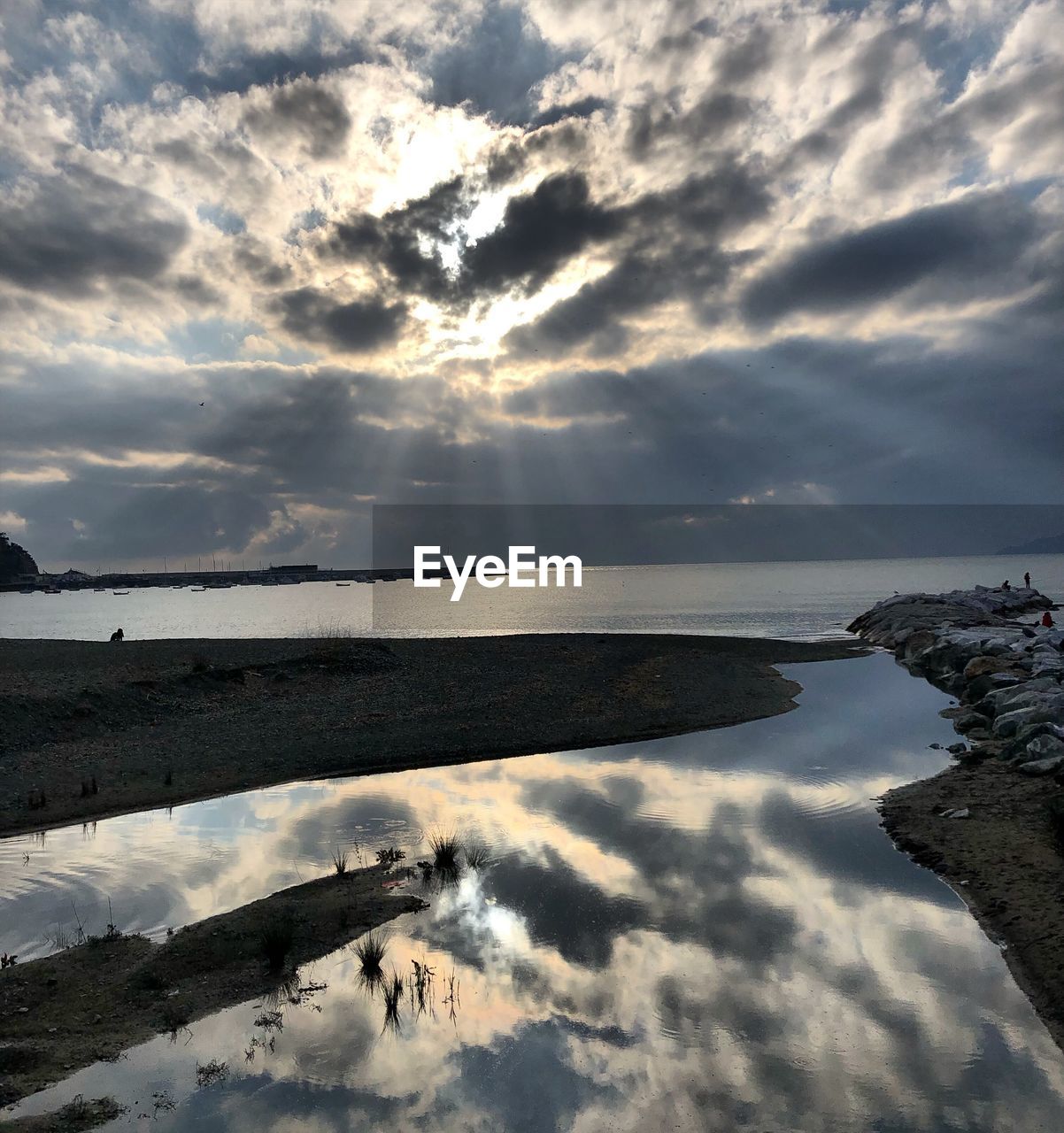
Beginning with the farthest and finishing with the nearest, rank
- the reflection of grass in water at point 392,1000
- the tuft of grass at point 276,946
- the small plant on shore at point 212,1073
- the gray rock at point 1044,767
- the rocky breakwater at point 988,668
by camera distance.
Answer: the rocky breakwater at point 988,668 → the gray rock at point 1044,767 → the tuft of grass at point 276,946 → the reflection of grass in water at point 392,1000 → the small plant on shore at point 212,1073

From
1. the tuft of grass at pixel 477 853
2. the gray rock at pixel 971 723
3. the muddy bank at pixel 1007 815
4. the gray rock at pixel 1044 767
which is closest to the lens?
the muddy bank at pixel 1007 815

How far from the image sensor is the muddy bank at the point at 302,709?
2030 cm

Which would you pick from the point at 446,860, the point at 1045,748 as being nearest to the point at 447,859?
the point at 446,860

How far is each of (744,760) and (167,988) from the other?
16.2 metres

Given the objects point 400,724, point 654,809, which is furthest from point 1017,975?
point 400,724

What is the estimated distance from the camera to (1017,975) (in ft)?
32.3

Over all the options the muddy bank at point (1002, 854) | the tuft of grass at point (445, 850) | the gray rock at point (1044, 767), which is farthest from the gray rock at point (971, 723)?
the tuft of grass at point (445, 850)

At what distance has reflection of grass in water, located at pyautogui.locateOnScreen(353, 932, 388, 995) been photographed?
979cm

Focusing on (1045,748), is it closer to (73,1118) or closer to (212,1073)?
(212,1073)

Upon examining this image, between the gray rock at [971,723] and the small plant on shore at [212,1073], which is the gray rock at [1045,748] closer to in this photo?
the gray rock at [971,723]

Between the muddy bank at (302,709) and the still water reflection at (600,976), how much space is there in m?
3.14

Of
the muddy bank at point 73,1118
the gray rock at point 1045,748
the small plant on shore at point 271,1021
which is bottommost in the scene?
the small plant on shore at point 271,1021

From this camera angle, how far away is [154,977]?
31.8 ft

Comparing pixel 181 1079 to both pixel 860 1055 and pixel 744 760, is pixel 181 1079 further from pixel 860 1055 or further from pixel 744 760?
pixel 744 760
